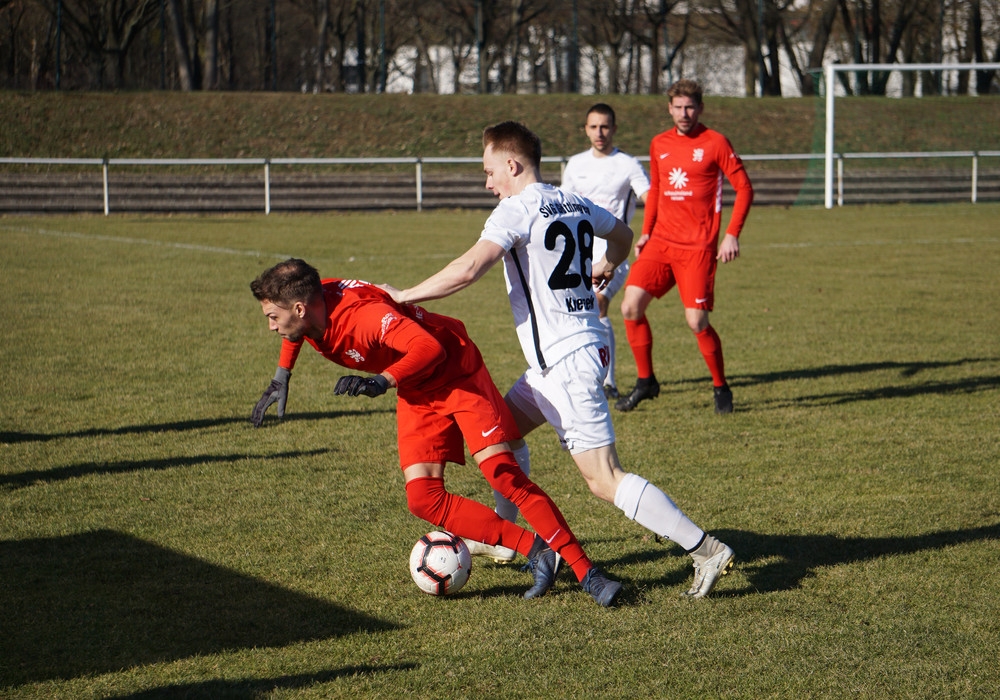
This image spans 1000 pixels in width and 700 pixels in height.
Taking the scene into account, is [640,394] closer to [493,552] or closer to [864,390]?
[864,390]

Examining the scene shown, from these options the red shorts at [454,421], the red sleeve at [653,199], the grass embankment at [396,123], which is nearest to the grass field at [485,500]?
the red shorts at [454,421]

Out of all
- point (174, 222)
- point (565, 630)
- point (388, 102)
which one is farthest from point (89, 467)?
point (388, 102)

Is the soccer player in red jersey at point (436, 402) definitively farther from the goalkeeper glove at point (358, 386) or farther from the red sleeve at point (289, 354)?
the red sleeve at point (289, 354)

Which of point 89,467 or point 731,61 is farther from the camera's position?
point 731,61

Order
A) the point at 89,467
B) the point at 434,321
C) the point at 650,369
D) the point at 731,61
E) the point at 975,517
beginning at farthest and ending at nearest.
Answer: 1. the point at 731,61
2. the point at 650,369
3. the point at 89,467
4. the point at 975,517
5. the point at 434,321

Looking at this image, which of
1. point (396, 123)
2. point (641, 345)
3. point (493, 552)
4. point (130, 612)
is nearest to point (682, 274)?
point (641, 345)

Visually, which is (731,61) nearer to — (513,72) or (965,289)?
(513,72)

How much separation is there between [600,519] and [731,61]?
42.6m

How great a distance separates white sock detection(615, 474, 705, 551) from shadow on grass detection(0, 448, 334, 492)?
117 inches

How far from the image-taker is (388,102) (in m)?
35.0

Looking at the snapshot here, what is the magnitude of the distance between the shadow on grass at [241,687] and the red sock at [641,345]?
452 cm

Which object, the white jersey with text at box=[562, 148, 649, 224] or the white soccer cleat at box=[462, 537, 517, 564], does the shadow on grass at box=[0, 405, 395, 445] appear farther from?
the white soccer cleat at box=[462, 537, 517, 564]

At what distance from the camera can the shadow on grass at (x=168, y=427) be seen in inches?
273

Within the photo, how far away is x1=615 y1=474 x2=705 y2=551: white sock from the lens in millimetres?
4105
